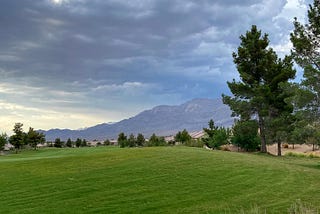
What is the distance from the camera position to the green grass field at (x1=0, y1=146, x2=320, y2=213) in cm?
1282

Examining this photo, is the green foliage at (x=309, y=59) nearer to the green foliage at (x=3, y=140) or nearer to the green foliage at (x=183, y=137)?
the green foliage at (x=183, y=137)

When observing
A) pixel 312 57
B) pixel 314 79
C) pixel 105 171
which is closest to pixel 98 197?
pixel 105 171

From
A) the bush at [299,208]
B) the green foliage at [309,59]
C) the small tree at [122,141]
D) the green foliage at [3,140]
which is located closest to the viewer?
the bush at [299,208]

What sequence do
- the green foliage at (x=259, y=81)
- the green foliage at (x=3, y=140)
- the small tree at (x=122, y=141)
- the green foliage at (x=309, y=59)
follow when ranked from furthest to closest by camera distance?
1. the small tree at (x=122, y=141)
2. the green foliage at (x=3, y=140)
3. the green foliage at (x=259, y=81)
4. the green foliage at (x=309, y=59)

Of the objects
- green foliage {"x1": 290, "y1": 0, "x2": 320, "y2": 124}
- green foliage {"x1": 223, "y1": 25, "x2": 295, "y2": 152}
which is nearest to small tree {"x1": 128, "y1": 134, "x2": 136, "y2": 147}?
green foliage {"x1": 223, "y1": 25, "x2": 295, "y2": 152}

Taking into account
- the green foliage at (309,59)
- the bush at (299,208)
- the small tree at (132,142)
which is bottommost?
the bush at (299,208)

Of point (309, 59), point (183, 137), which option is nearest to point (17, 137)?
point (183, 137)

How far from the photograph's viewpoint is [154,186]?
15.4m

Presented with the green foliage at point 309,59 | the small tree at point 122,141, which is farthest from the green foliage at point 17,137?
the green foliage at point 309,59

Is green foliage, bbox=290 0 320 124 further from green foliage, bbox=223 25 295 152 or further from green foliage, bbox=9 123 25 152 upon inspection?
green foliage, bbox=9 123 25 152

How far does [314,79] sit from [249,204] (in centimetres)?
1493

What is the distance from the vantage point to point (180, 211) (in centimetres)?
1221

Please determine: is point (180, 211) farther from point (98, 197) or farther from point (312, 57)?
point (312, 57)

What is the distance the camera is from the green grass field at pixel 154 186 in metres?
12.8
